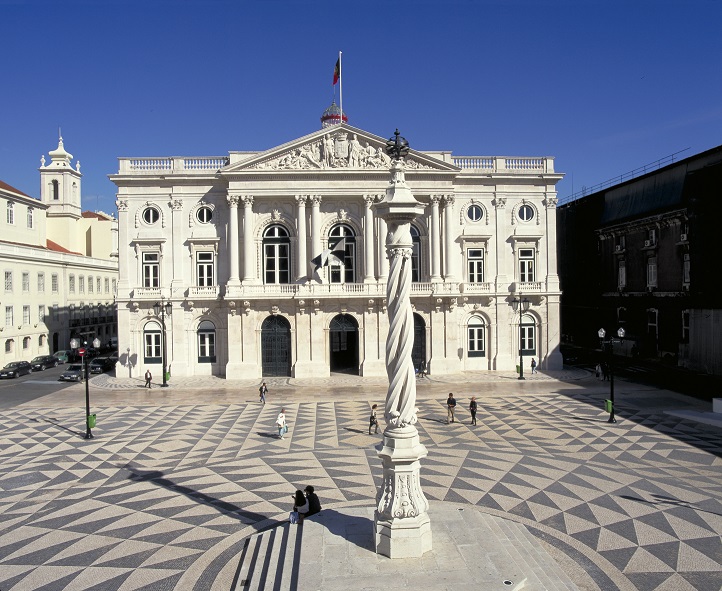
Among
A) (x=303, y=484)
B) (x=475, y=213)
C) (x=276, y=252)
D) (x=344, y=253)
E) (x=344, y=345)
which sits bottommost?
(x=303, y=484)

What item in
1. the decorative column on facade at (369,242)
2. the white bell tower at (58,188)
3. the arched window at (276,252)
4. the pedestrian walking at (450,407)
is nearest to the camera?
the pedestrian walking at (450,407)

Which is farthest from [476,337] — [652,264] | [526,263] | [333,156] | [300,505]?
[300,505]

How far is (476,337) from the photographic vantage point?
44.8 metres

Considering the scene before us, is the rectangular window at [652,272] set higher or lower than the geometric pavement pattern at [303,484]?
higher

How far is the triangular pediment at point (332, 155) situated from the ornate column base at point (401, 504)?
31.7 meters

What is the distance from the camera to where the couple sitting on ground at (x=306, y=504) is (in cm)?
1529

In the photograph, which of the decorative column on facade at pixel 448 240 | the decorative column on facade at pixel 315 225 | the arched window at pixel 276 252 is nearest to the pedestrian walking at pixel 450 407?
the decorative column on facade at pixel 448 240

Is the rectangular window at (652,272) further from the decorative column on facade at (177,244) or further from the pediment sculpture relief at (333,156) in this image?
the decorative column on facade at (177,244)

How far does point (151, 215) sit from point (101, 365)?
1342cm

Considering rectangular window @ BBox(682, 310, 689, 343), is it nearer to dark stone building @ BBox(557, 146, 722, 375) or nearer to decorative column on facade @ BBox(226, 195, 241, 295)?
dark stone building @ BBox(557, 146, 722, 375)

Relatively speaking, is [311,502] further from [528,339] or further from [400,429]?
[528,339]

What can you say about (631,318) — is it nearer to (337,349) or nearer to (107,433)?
(337,349)

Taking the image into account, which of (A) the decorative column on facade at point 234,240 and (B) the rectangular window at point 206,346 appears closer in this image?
(A) the decorative column on facade at point 234,240

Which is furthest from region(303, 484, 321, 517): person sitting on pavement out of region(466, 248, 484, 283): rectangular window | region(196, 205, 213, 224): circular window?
region(196, 205, 213, 224): circular window
